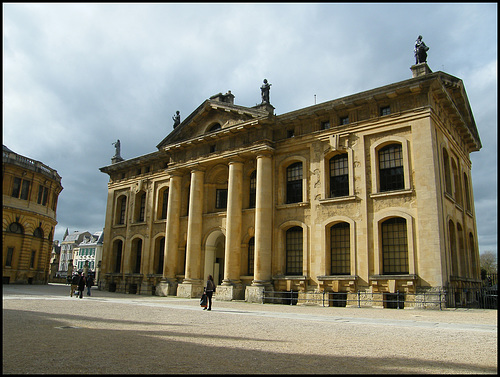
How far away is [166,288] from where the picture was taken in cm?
3159

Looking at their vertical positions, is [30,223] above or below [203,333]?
above

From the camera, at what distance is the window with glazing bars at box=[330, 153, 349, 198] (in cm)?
2589

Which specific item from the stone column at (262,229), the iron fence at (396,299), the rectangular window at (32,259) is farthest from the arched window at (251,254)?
the rectangular window at (32,259)

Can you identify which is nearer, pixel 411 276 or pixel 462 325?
pixel 462 325

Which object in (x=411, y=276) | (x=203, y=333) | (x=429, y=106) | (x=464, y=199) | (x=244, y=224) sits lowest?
(x=203, y=333)

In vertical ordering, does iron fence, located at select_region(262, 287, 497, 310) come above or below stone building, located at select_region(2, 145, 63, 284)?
below

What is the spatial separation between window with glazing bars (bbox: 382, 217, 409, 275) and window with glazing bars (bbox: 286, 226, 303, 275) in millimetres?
5604

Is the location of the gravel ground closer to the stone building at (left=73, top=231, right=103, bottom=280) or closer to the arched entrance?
the arched entrance

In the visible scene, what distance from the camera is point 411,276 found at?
21.4 m

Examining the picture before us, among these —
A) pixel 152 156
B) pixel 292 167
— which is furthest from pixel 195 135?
pixel 292 167

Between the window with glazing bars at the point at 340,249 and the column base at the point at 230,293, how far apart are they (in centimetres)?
655

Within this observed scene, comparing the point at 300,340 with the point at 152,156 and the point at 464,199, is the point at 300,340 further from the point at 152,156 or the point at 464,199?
the point at 152,156

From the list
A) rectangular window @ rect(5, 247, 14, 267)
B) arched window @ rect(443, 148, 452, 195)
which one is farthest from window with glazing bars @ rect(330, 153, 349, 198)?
rectangular window @ rect(5, 247, 14, 267)

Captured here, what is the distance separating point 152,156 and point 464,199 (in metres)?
26.1
